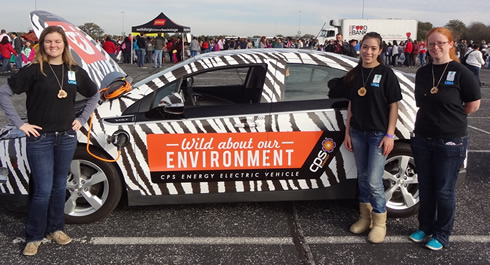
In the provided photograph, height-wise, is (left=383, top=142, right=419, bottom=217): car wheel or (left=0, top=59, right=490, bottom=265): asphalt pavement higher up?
(left=383, top=142, right=419, bottom=217): car wheel

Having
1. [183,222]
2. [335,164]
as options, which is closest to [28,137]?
[183,222]

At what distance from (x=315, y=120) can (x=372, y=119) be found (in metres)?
0.49

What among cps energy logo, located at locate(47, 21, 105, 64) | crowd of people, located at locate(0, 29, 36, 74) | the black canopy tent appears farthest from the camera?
the black canopy tent

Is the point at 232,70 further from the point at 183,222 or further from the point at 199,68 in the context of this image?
the point at 183,222

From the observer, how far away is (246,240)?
348cm

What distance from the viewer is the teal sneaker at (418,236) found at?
11.4ft

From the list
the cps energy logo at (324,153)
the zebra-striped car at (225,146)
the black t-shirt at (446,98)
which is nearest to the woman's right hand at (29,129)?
the zebra-striped car at (225,146)

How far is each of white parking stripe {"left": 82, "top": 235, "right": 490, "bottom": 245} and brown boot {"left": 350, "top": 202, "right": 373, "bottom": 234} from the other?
0.25 feet

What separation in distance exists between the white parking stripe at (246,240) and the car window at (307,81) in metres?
1.19

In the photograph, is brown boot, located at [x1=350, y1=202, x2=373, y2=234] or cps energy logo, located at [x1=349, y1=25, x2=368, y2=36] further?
cps energy logo, located at [x1=349, y1=25, x2=368, y2=36]

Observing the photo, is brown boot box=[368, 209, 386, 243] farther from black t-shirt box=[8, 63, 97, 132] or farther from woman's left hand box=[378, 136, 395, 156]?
black t-shirt box=[8, 63, 97, 132]

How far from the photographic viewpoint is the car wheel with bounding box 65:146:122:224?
357cm

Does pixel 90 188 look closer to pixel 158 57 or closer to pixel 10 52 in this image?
pixel 10 52

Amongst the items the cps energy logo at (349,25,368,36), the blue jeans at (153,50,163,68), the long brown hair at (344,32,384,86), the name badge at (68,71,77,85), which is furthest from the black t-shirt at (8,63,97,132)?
the cps energy logo at (349,25,368,36)
